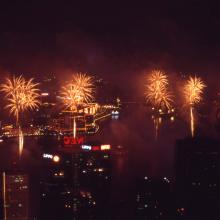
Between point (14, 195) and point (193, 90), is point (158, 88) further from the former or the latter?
point (14, 195)

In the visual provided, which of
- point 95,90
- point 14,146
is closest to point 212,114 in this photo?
point 95,90

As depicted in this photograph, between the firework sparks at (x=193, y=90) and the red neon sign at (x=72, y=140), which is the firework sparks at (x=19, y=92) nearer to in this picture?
the red neon sign at (x=72, y=140)

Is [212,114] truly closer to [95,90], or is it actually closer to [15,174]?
[95,90]

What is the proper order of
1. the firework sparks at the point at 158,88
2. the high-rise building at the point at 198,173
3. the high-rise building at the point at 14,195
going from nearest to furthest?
the high-rise building at the point at 14,195, the high-rise building at the point at 198,173, the firework sparks at the point at 158,88

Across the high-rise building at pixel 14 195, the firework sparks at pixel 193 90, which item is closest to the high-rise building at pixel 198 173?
the firework sparks at pixel 193 90

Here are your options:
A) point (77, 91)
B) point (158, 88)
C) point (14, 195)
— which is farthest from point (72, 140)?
point (158, 88)
